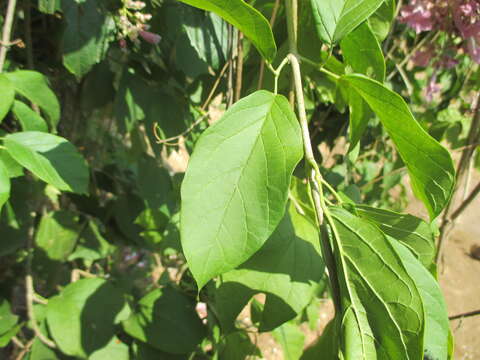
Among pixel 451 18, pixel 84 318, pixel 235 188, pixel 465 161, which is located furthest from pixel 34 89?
pixel 465 161

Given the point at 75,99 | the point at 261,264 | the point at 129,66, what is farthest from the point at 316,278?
the point at 75,99

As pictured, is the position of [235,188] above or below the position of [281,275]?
above

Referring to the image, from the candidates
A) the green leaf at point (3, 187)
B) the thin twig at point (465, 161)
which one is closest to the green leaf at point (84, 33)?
the green leaf at point (3, 187)

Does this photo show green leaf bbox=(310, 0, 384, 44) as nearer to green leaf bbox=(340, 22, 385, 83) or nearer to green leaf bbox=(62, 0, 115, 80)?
green leaf bbox=(340, 22, 385, 83)

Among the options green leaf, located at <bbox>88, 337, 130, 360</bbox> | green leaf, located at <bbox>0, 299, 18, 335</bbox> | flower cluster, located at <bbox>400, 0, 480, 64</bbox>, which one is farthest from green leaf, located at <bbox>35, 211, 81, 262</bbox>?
flower cluster, located at <bbox>400, 0, 480, 64</bbox>

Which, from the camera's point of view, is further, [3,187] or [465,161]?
[465,161]

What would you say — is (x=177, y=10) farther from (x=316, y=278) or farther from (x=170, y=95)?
(x=316, y=278)

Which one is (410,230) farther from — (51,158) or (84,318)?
(84,318)
